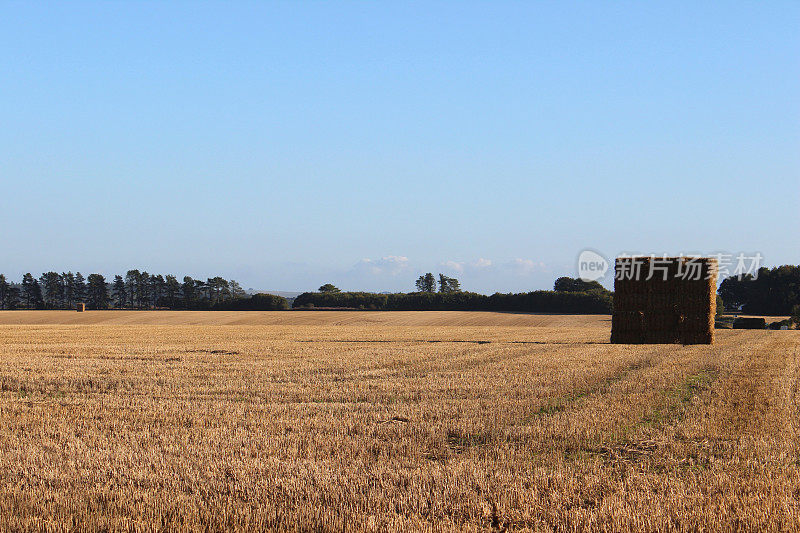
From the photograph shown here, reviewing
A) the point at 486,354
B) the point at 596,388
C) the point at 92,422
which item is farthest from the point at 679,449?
the point at 486,354

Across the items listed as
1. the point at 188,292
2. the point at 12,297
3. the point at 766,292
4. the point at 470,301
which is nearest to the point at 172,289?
the point at 188,292

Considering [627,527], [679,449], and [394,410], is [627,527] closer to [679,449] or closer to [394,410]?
[679,449]

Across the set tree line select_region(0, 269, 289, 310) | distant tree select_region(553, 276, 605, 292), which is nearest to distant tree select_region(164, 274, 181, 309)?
tree line select_region(0, 269, 289, 310)

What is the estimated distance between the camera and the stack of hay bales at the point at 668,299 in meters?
25.5

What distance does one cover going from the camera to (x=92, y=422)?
962 centimetres

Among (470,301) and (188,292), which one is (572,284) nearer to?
(470,301)

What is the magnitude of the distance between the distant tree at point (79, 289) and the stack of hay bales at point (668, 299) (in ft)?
342

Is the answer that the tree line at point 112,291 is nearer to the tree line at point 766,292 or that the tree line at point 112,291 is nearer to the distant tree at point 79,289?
the distant tree at point 79,289

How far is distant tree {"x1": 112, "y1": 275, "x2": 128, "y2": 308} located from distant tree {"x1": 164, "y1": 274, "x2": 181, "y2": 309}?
25.2 ft

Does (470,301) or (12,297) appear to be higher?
(470,301)

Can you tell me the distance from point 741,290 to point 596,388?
83.8 m

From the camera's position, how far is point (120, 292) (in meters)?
113

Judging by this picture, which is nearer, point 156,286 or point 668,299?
point 668,299

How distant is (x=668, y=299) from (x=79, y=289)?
355 feet
